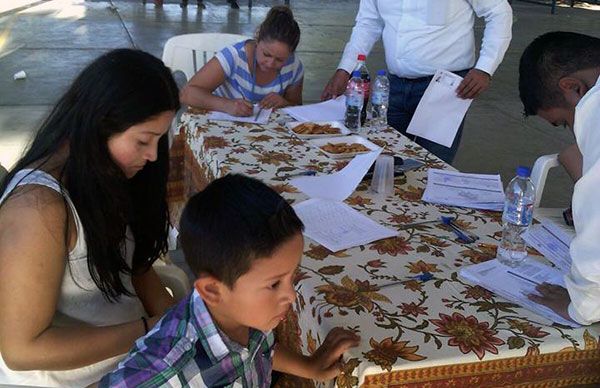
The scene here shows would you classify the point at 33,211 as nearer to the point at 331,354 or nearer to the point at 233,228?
the point at 233,228

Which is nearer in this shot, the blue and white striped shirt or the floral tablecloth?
the floral tablecloth

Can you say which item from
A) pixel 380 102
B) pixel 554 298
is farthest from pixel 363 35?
pixel 554 298

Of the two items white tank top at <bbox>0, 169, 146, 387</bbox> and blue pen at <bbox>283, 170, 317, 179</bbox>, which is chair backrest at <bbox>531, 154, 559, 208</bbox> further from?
white tank top at <bbox>0, 169, 146, 387</bbox>

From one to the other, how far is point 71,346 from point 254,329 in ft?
1.31

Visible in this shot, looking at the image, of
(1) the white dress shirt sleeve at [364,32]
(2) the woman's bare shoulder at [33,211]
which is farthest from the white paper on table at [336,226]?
(1) the white dress shirt sleeve at [364,32]

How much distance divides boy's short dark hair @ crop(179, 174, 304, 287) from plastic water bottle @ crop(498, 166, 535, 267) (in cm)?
75

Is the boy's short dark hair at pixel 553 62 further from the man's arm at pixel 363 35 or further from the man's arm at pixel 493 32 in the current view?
the man's arm at pixel 363 35

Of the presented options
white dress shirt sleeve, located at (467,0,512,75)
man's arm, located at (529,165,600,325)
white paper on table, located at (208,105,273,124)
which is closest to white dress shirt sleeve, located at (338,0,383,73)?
white dress shirt sleeve, located at (467,0,512,75)

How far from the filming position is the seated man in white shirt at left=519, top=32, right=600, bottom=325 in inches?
48.6

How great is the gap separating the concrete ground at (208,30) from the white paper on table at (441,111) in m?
1.37

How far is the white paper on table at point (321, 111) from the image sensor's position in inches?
106

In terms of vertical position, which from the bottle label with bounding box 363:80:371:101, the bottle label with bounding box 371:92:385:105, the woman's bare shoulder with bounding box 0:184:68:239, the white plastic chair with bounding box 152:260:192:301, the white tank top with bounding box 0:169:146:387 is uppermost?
the woman's bare shoulder with bounding box 0:184:68:239

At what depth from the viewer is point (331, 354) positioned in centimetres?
122

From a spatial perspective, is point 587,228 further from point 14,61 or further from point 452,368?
point 14,61
